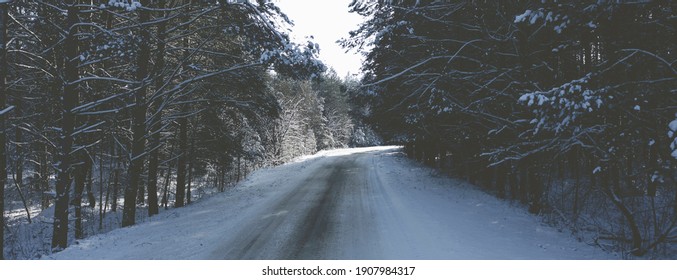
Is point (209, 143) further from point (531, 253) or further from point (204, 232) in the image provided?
point (531, 253)

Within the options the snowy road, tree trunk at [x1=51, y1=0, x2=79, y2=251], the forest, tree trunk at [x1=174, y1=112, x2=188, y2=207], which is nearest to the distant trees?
the forest

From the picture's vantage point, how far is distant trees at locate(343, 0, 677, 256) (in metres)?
5.90

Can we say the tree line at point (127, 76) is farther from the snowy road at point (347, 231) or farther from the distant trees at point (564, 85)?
the distant trees at point (564, 85)

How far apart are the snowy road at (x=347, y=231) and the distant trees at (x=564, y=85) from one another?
1.52 m

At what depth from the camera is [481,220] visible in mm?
9320

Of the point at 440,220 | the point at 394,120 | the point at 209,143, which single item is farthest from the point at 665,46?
the point at 209,143

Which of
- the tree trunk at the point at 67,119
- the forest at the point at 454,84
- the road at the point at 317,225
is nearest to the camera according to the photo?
the forest at the point at 454,84

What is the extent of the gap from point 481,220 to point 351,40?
685cm

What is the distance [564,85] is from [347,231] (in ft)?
17.0

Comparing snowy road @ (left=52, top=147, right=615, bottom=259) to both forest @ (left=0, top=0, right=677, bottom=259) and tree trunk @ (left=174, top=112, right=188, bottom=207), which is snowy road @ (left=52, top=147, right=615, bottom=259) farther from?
tree trunk @ (left=174, top=112, right=188, bottom=207)

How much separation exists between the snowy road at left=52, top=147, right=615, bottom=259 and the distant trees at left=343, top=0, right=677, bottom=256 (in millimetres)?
1521

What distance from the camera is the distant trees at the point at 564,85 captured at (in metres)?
5.90

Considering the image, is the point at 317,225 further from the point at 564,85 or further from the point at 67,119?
the point at 67,119

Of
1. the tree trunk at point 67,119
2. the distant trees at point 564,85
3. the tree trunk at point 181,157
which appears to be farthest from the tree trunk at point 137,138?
the distant trees at point 564,85
